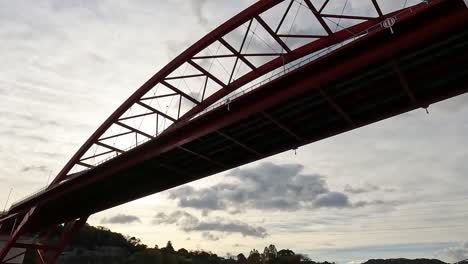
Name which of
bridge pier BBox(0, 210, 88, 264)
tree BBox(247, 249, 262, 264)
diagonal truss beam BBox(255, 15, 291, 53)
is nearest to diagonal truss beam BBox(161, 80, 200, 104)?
diagonal truss beam BBox(255, 15, 291, 53)

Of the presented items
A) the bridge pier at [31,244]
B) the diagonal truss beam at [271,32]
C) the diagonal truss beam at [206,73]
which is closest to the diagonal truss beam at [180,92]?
the diagonal truss beam at [206,73]

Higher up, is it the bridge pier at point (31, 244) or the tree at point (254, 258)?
the tree at point (254, 258)

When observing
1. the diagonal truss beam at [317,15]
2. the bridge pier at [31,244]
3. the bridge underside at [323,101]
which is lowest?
the bridge pier at [31,244]

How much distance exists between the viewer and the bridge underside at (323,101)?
13.5 m

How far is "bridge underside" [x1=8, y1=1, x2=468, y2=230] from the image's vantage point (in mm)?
13539

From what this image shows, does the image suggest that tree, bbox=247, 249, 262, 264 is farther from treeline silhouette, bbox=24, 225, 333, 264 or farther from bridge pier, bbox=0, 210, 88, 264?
bridge pier, bbox=0, 210, 88, 264

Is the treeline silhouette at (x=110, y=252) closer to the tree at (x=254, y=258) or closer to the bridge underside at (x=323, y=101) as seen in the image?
the tree at (x=254, y=258)

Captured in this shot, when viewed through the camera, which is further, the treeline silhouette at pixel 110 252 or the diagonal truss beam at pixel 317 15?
the treeline silhouette at pixel 110 252

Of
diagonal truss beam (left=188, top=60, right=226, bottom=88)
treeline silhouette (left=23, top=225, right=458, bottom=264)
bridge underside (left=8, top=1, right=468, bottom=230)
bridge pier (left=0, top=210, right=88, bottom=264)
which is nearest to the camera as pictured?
bridge underside (left=8, top=1, right=468, bottom=230)

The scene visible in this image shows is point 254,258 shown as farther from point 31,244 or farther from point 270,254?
point 31,244

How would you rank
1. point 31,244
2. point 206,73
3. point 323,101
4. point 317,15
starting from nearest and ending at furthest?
1. point 323,101
2. point 317,15
3. point 206,73
4. point 31,244

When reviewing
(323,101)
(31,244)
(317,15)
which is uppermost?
(317,15)

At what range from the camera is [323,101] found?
1766 cm

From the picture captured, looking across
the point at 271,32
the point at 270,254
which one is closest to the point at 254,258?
the point at 270,254
